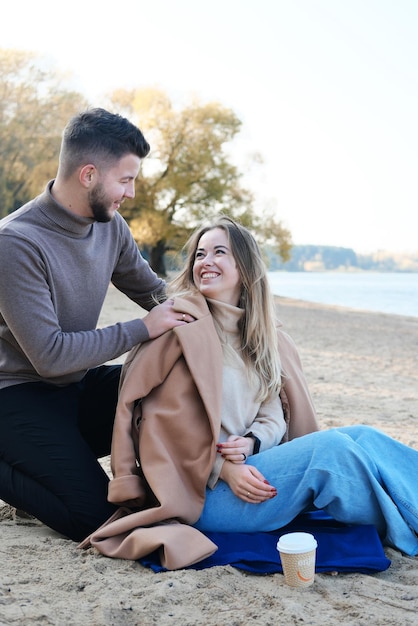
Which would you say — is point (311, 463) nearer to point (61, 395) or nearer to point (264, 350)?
point (264, 350)

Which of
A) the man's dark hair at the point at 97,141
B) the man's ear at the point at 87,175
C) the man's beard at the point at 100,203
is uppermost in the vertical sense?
the man's dark hair at the point at 97,141

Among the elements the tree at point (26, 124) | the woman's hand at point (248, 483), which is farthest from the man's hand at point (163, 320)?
the tree at point (26, 124)

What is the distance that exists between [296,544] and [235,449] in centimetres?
55

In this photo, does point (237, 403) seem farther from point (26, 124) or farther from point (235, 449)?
point (26, 124)

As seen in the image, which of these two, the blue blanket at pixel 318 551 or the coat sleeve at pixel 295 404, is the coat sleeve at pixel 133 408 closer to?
the blue blanket at pixel 318 551

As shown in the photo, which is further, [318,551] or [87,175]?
[87,175]

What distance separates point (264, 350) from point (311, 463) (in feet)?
2.03

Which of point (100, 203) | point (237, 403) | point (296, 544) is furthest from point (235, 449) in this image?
point (100, 203)

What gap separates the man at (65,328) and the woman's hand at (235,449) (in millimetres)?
568

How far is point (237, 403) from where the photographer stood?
3408mm

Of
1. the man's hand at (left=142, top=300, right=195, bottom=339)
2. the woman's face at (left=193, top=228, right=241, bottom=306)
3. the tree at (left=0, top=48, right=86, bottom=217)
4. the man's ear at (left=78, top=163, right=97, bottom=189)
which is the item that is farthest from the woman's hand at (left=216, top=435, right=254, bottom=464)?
the tree at (left=0, top=48, right=86, bottom=217)

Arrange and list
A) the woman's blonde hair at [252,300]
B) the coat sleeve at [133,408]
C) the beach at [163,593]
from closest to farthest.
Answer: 1. the beach at [163,593]
2. the coat sleeve at [133,408]
3. the woman's blonde hair at [252,300]

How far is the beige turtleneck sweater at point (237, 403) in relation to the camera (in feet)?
11.1

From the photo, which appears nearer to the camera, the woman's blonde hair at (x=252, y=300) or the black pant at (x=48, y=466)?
the black pant at (x=48, y=466)
